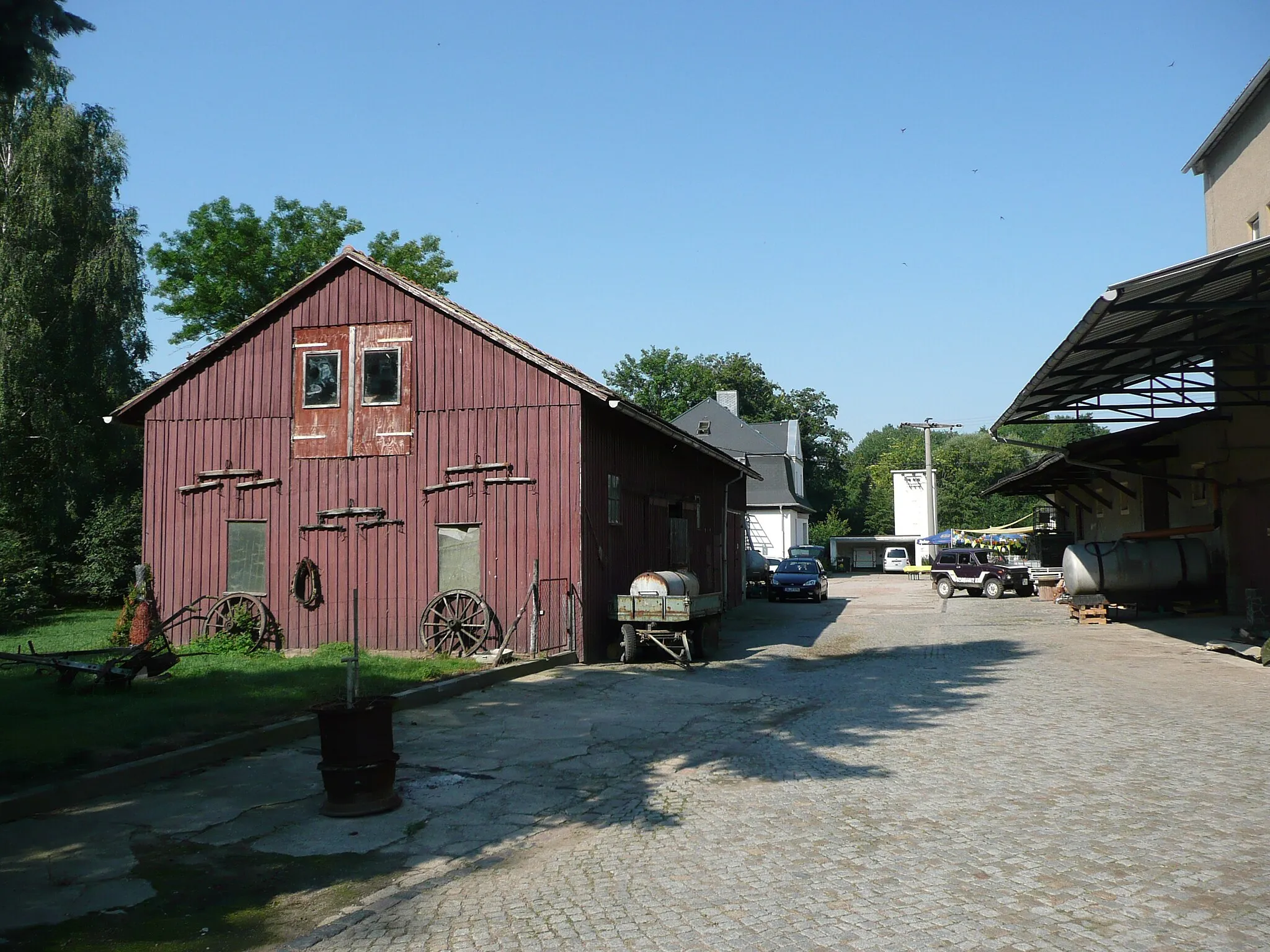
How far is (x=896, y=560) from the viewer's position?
225ft

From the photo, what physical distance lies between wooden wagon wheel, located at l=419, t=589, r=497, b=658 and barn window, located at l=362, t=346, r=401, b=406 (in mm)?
3750

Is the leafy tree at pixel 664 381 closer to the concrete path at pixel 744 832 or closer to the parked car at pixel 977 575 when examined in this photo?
the parked car at pixel 977 575

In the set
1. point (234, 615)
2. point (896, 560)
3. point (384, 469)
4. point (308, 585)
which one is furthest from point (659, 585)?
point (896, 560)

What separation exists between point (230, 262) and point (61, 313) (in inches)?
400

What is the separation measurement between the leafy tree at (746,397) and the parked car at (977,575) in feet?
99.6

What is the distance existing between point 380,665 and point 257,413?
270 inches

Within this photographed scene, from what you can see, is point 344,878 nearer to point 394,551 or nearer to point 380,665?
point 380,665

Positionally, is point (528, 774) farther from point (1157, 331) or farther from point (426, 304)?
point (1157, 331)

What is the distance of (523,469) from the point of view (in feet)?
56.5

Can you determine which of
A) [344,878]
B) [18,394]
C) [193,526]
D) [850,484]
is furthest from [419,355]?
[850,484]

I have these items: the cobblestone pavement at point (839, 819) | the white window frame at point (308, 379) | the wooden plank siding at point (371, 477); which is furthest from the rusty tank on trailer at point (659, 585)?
the white window frame at point (308, 379)

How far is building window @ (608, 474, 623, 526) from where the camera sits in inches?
735

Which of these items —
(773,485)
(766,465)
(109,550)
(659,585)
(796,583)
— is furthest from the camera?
(766,465)

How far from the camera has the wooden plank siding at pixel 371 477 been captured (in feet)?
56.2
